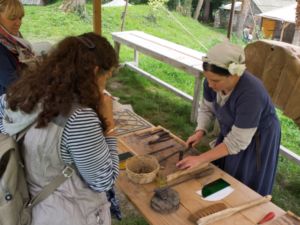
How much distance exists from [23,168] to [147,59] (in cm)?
588

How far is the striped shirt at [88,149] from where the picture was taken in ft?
3.34

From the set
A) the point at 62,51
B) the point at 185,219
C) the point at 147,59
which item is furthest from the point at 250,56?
the point at 147,59

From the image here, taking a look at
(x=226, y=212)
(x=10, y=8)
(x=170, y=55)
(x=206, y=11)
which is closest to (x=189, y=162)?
(x=226, y=212)

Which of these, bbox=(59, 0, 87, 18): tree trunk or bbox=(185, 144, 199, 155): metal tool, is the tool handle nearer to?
bbox=(185, 144, 199, 155): metal tool

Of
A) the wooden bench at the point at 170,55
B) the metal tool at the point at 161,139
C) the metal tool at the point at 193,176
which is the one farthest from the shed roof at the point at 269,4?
the metal tool at the point at 193,176

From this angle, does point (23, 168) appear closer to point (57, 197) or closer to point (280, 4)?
point (57, 197)

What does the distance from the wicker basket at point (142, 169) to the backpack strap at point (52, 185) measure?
49cm

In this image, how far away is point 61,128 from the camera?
102 centimetres

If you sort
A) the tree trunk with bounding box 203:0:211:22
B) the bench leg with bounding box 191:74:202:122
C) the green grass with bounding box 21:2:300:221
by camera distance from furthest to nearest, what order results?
the tree trunk with bounding box 203:0:211:22
the bench leg with bounding box 191:74:202:122
the green grass with bounding box 21:2:300:221

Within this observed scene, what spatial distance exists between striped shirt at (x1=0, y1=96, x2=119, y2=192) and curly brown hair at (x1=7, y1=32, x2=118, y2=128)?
5cm

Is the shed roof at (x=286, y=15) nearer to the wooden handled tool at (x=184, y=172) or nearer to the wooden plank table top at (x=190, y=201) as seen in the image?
the wooden handled tool at (x=184, y=172)

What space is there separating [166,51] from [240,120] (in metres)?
3.17

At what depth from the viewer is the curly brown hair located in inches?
40.1

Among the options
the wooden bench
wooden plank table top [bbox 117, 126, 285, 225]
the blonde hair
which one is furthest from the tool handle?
the wooden bench
